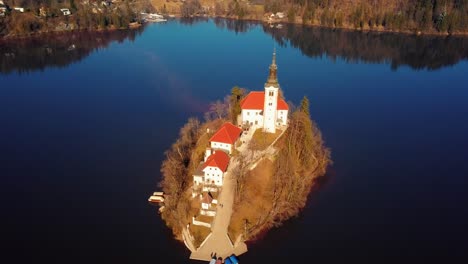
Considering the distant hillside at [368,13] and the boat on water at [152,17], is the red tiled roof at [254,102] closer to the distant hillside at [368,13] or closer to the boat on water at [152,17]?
the distant hillside at [368,13]

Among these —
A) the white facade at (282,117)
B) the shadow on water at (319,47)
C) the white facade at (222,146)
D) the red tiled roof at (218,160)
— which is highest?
the shadow on water at (319,47)

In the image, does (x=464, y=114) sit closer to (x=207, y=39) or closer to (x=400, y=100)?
(x=400, y=100)

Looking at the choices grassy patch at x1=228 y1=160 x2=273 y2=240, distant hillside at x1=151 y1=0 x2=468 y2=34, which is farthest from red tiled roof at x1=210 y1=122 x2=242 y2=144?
distant hillside at x1=151 y1=0 x2=468 y2=34

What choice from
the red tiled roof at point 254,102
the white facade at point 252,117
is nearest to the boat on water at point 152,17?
the red tiled roof at point 254,102

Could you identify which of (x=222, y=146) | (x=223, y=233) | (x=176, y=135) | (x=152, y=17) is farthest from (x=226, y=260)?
(x=152, y=17)

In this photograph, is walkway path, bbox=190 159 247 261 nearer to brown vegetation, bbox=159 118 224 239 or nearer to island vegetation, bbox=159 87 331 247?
island vegetation, bbox=159 87 331 247

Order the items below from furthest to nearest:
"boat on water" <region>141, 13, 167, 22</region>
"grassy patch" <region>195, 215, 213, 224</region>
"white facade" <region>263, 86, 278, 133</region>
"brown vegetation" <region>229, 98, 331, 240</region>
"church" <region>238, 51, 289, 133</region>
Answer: "boat on water" <region>141, 13, 167, 22</region> → "church" <region>238, 51, 289, 133</region> → "white facade" <region>263, 86, 278, 133</region> → "brown vegetation" <region>229, 98, 331, 240</region> → "grassy patch" <region>195, 215, 213, 224</region>

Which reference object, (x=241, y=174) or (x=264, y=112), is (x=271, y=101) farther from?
(x=241, y=174)
